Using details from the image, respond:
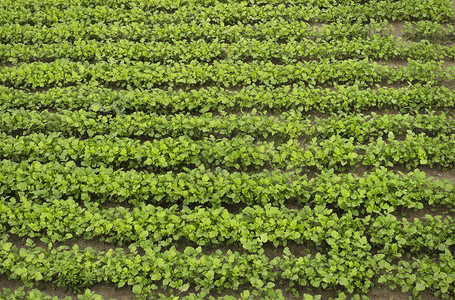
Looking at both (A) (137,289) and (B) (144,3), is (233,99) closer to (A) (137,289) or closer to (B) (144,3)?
(A) (137,289)

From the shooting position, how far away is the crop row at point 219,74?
782cm

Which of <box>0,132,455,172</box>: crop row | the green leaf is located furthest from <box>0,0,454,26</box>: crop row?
the green leaf

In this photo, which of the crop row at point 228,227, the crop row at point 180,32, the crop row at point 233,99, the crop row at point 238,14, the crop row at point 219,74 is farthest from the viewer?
the crop row at point 238,14

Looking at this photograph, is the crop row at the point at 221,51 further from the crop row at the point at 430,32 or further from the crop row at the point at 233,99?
the crop row at the point at 233,99

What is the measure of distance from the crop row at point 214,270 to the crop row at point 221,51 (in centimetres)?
416

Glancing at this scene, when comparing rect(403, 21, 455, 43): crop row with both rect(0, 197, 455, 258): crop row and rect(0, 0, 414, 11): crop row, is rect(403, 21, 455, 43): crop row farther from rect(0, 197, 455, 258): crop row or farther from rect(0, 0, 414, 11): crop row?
rect(0, 197, 455, 258): crop row

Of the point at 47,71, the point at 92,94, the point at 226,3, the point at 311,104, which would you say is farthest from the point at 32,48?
the point at 311,104

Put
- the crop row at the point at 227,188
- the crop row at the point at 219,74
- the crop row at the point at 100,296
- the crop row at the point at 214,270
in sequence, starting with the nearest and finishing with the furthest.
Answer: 1. the crop row at the point at 100,296
2. the crop row at the point at 214,270
3. the crop row at the point at 227,188
4. the crop row at the point at 219,74

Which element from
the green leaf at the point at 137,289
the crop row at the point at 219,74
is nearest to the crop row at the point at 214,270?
the green leaf at the point at 137,289

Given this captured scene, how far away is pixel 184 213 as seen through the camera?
5.80m

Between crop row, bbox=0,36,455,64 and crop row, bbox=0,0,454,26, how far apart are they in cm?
94

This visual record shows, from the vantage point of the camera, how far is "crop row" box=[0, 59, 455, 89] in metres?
7.82

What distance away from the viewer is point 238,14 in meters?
9.18

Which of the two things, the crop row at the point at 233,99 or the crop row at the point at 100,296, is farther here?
the crop row at the point at 233,99
